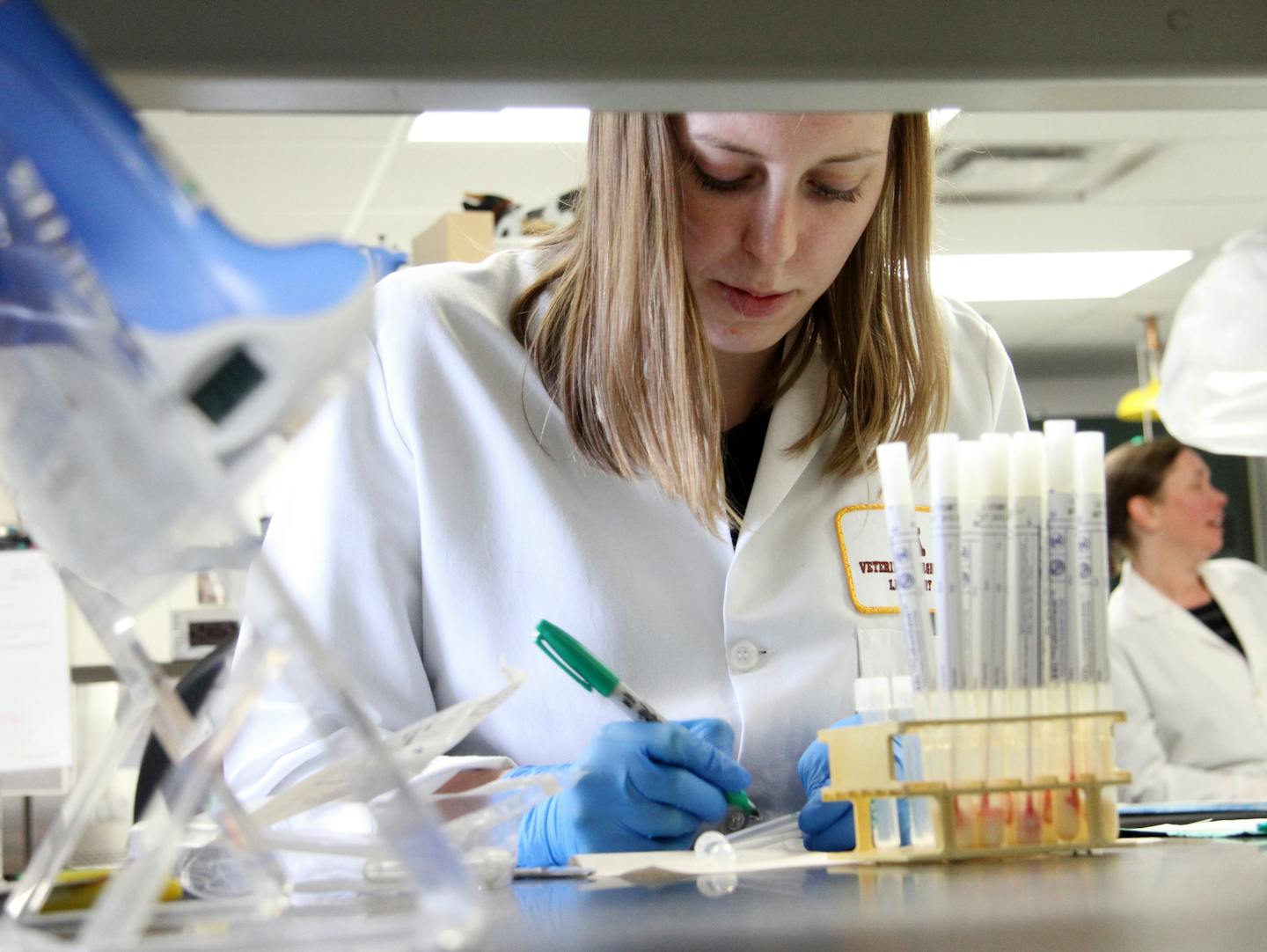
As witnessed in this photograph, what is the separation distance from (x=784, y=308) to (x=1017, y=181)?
4.24 meters

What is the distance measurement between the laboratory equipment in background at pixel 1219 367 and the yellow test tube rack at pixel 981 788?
48cm

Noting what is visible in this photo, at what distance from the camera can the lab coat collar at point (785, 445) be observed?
1.31 meters

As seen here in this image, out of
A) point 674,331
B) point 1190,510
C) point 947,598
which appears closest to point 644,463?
point 674,331

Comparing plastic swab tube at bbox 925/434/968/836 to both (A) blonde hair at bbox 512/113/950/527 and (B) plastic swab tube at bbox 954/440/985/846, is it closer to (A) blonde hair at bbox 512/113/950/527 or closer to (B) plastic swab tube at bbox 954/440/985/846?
(B) plastic swab tube at bbox 954/440/985/846

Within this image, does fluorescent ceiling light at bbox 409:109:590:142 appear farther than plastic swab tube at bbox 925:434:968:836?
Yes

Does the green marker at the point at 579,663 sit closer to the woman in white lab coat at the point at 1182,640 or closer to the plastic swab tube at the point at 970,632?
the plastic swab tube at the point at 970,632

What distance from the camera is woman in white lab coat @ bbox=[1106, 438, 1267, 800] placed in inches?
155

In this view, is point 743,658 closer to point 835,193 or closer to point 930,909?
point 835,193

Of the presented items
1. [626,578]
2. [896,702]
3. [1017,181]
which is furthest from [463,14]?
[1017,181]

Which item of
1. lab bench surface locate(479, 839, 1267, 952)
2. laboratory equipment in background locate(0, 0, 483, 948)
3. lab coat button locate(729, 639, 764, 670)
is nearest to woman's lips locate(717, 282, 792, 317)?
lab coat button locate(729, 639, 764, 670)

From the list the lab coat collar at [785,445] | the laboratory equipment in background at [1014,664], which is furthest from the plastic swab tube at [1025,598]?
the lab coat collar at [785,445]

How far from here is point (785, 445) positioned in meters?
1.35

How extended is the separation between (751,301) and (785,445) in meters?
0.18

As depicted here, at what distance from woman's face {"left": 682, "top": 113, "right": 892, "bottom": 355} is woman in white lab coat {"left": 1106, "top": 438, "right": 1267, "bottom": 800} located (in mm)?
2964
